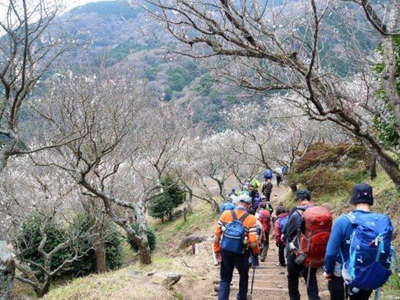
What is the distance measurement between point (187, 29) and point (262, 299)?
16.3ft

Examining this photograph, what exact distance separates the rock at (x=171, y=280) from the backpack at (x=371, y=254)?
5.31m

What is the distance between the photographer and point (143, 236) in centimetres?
1076

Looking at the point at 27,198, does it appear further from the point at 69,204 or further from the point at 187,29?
the point at 187,29

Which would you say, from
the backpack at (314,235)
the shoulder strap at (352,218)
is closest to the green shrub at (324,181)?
the backpack at (314,235)

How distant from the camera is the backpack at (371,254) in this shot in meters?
3.63

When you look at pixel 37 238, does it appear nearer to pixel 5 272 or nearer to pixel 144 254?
pixel 144 254

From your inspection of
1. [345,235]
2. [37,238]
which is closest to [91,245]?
[37,238]

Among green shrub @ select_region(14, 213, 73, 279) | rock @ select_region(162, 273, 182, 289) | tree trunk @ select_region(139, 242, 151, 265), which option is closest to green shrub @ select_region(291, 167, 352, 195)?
tree trunk @ select_region(139, 242, 151, 265)

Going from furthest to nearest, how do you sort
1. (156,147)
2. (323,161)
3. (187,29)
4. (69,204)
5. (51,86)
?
(156,147) → (323,161) → (69,204) → (51,86) → (187,29)

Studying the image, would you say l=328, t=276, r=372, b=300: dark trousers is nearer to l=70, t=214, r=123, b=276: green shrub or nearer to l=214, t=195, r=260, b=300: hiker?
l=214, t=195, r=260, b=300: hiker

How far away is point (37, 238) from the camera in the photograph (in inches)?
612

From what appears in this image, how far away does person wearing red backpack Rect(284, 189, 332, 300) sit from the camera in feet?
16.4

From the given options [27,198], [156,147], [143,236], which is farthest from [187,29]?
[156,147]

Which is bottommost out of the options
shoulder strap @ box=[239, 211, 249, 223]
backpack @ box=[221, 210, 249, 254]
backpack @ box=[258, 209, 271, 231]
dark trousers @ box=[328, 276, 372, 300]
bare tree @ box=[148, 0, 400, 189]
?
backpack @ box=[258, 209, 271, 231]
